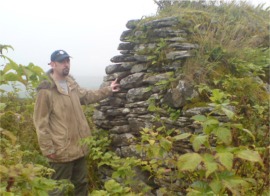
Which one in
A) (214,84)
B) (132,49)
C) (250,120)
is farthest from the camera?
(132,49)

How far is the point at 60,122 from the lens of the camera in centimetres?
547

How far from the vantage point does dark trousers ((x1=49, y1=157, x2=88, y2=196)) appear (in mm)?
5512

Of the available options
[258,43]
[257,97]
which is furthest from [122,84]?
[258,43]

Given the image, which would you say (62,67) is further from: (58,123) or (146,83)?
(146,83)

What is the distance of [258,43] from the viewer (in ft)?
23.3

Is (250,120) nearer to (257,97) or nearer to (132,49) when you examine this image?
(257,97)

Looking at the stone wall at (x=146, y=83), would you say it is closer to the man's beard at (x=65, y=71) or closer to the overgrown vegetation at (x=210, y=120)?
the overgrown vegetation at (x=210, y=120)

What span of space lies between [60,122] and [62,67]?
0.97m

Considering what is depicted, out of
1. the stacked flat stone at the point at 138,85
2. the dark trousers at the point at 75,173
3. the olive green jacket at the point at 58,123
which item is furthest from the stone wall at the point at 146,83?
the olive green jacket at the point at 58,123

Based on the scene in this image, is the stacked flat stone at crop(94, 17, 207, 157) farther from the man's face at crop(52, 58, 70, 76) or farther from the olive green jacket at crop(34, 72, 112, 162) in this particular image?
the man's face at crop(52, 58, 70, 76)

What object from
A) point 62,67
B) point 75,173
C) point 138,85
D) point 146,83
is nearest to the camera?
point 62,67

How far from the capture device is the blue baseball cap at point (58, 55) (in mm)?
5535

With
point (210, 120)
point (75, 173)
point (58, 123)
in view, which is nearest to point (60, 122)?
point (58, 123)

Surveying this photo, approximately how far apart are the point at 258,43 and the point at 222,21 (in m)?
0.95
